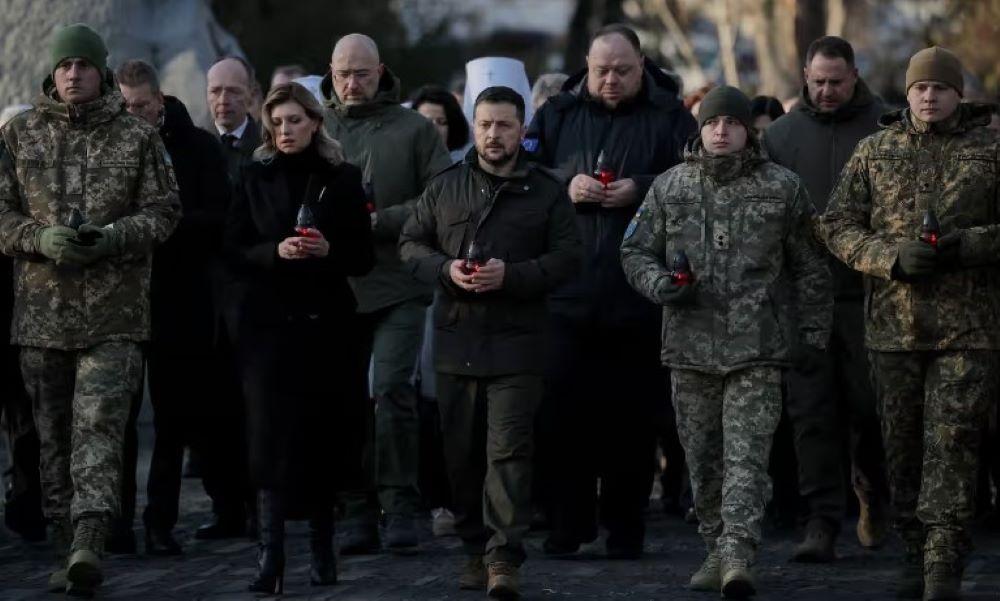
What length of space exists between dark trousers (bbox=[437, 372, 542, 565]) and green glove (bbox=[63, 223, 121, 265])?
4.86ft

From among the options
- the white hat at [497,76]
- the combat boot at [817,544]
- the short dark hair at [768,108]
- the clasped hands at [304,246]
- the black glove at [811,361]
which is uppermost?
the white hat at [497,76]

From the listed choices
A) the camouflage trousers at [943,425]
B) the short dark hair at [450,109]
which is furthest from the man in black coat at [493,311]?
the short dark hair at [450,109]

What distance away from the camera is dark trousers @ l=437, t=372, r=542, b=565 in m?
9.84

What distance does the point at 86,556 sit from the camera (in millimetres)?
9711

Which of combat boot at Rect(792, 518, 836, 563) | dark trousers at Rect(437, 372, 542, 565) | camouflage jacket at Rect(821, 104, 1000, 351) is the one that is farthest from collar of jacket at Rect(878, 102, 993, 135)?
combat boot at Rect(792, 518, 836, 563)

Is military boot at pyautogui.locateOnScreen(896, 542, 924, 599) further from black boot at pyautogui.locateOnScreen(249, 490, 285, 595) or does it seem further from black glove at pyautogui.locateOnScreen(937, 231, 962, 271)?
black boot at pyautogui.locateOnScreen(249, 490, 285, 595)

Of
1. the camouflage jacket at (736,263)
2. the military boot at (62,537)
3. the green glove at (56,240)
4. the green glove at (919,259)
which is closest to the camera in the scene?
the green glove at (919,259)

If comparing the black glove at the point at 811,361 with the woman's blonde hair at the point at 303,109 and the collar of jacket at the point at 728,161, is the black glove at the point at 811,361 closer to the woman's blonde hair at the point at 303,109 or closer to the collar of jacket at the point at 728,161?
the collar of jacket at the point at 728,161

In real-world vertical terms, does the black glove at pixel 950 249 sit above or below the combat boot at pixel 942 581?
above

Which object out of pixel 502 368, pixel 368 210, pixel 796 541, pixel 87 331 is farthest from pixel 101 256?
pixel 796 541

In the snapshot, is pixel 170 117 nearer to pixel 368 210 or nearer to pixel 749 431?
pixel 368 210

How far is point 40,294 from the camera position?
1011 centimetres

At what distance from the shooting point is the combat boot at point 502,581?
970cm

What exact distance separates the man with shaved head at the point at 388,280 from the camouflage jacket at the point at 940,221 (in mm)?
2421
